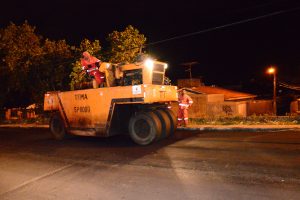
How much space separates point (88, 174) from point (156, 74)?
4.89 metres

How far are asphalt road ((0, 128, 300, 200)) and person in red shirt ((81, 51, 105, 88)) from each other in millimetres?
2367

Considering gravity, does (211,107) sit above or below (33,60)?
below

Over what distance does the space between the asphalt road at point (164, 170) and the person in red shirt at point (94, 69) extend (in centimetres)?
237

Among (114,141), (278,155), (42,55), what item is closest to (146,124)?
(114,141)

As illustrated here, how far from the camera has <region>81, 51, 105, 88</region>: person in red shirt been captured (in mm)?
10938

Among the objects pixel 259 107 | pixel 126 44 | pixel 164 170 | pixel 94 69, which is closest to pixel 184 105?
pixel 94 69

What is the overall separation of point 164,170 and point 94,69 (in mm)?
5681

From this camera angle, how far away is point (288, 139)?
9.09 metres

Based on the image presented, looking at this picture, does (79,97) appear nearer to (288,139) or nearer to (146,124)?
(146,124)

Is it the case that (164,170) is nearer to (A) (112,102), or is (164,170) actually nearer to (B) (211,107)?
(A) (112,102)

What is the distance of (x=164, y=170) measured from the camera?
6.64 metres

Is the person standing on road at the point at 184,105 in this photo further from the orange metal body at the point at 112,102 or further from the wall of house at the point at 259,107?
the wall of house at the point at 259,107

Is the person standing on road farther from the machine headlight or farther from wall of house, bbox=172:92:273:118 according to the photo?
wall of house, bbox=172:92:273:118

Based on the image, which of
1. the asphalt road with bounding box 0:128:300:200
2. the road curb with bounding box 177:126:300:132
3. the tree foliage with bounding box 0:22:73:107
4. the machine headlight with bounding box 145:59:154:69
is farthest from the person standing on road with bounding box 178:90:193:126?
the tree foliage with bounding box 0:22:73:107
